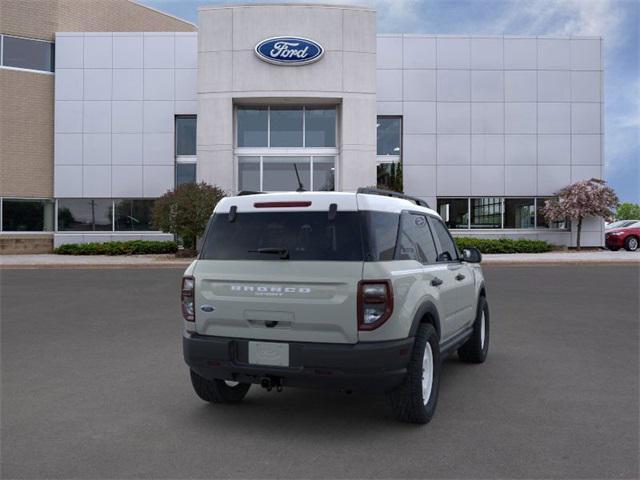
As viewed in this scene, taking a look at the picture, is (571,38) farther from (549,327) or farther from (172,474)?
(172,474)

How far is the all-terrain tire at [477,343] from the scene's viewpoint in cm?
656

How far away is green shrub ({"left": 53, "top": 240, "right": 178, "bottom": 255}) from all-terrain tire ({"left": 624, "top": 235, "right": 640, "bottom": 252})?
2110 cm

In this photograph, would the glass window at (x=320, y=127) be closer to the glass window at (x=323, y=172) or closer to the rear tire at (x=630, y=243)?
the glass window at (x=323, y=172)

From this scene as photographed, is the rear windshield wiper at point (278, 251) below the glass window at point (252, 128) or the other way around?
below

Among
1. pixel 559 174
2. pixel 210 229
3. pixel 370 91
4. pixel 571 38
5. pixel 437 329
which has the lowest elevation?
pixel 437 329

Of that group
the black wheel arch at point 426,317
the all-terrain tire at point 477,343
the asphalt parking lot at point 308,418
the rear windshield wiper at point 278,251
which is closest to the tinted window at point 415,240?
the black wheel arch at point 426,317

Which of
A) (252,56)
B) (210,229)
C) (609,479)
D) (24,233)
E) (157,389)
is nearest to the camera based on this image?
(609,479)

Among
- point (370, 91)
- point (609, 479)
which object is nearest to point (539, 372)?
point (609, 479)

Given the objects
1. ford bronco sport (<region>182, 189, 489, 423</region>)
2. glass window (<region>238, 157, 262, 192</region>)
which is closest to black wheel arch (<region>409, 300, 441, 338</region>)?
ford bronco sport (<region>182, 189, 489, 423</region>)

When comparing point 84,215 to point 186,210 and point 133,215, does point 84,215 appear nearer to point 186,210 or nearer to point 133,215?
point 133,215

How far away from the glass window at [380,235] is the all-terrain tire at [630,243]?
1070 inches

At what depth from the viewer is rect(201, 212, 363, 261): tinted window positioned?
4.31 metres

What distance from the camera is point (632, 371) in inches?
247

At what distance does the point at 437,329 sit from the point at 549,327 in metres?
4.75
